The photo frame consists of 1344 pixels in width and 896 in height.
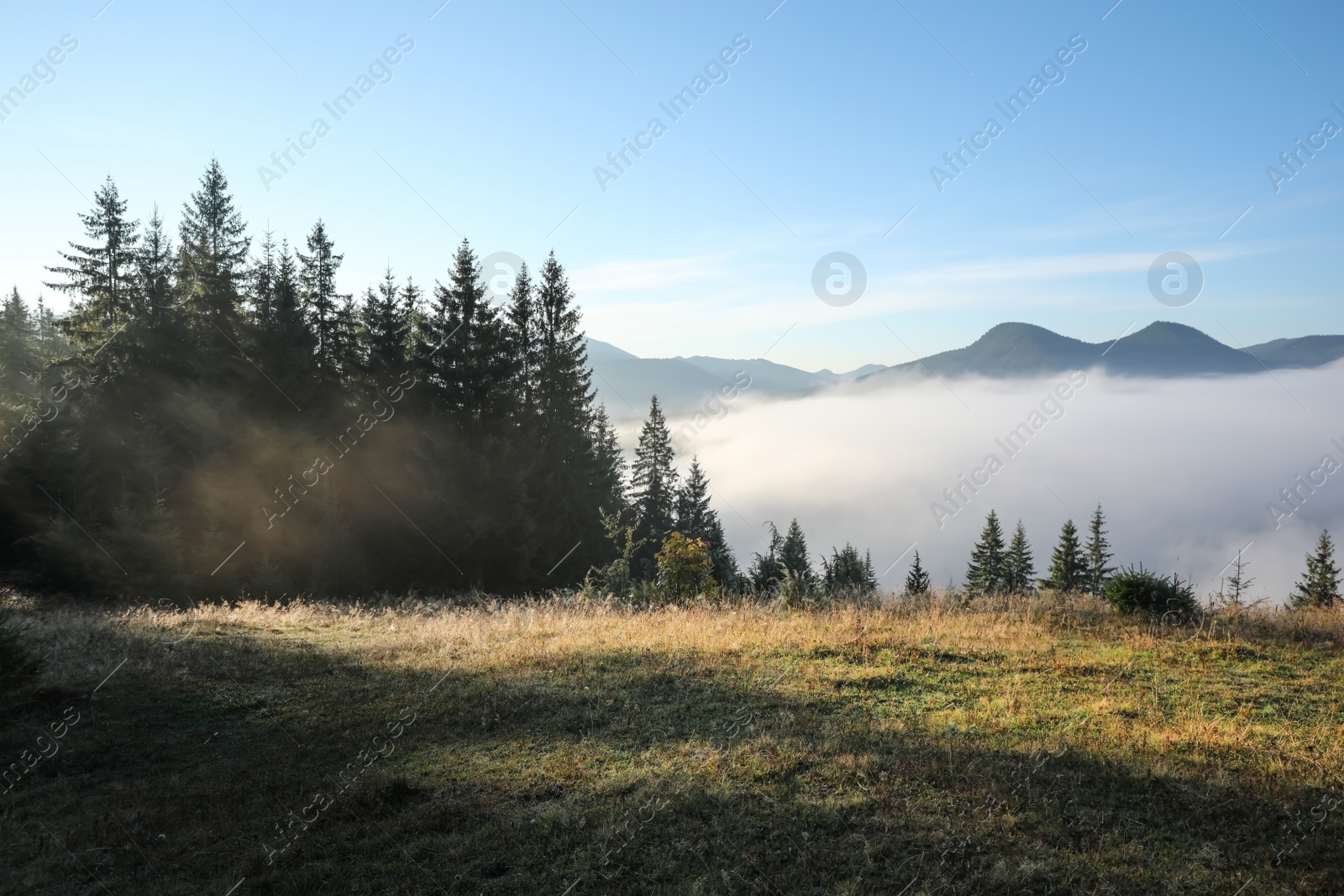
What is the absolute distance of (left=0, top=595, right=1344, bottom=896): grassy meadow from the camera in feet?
15.9

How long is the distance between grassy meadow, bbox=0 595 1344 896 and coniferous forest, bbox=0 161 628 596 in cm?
2066

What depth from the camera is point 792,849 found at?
195 inches

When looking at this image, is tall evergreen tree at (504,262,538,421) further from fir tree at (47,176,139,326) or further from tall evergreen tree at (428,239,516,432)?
fir tree at (47,176,139,326)

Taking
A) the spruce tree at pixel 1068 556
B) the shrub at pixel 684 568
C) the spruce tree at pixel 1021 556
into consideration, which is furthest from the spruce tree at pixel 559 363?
the spruce tree at pixel 1068 556

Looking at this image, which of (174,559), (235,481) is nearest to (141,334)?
(235,481)

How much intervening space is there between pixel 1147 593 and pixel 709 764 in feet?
31.1

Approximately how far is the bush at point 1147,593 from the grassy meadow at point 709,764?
16.6 inches

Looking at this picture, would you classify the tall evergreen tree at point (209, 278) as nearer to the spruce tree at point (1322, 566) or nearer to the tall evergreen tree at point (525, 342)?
the tall evergreen tree at point (525, 342)

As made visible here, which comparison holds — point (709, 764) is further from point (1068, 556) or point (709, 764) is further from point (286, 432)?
point (1068, 556)

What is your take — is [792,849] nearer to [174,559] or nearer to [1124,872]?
[1124,872]

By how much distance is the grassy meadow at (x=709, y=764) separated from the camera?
4859 mm

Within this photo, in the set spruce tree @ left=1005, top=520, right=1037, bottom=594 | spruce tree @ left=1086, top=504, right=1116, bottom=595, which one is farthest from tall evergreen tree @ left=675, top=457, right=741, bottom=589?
spruce tree @ left=1086, top=504, right=1116, bottom=595

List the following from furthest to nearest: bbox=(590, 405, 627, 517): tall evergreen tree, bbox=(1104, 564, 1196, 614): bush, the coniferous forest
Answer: bbox=(590, 405, 627, 517): tall evergreen tree, the coniferous forest, bbox=(1104, 564, 1196, 614): bush

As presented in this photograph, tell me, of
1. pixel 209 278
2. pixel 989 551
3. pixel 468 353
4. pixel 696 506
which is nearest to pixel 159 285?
pixel 209 278
